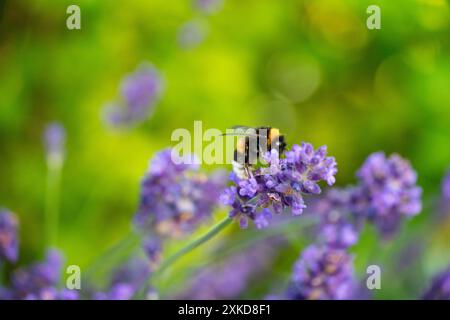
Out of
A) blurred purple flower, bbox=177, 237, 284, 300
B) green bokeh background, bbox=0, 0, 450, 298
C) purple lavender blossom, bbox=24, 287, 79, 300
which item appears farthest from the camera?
green bokeh background, bbox=0, 0, 450, 298

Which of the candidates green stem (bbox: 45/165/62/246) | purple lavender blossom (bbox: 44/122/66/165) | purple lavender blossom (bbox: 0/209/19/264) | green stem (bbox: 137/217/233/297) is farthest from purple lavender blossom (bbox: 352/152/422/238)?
green stem (bbox: 45/165/62/246)

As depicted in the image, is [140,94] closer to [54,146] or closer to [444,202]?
[54,146]

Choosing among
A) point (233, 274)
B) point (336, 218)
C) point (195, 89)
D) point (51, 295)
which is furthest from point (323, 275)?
point (195, 89)

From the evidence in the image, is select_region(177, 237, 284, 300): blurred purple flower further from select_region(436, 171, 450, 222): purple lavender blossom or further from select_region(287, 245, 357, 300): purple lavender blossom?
select_region(436, 171, 450, 222): purple lavender blossom

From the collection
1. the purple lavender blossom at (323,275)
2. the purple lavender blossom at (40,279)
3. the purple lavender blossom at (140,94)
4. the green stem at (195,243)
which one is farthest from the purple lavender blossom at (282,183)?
the purple lavender blossom at (140,94)

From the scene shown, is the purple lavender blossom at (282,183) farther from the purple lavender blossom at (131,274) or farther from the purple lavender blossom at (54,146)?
the purple lavender blossom at (54,146)
